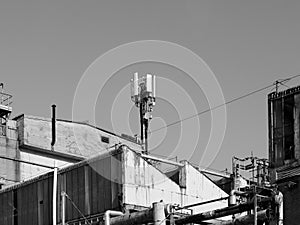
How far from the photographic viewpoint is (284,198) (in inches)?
1443

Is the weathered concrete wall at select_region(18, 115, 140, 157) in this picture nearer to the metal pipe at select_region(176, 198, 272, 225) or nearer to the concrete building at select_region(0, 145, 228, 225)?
the concrete building at select_region(0, 145, 228, 225)

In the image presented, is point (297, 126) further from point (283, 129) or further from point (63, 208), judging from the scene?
point (63, 208)

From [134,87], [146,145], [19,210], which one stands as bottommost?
[19,210]

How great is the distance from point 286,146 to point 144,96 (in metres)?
24.6

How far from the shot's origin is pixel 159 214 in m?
40.4

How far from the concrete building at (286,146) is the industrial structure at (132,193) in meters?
0.94

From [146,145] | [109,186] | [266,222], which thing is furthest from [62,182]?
[266,222]

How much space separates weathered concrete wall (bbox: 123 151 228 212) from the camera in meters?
46.2

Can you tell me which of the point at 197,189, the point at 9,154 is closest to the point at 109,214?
the point at 197,189

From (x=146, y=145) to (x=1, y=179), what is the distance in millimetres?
12089

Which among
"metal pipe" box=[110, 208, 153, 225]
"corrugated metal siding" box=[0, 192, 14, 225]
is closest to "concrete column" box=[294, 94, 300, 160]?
"metal pipe" box=[110, 208, 153, 225]

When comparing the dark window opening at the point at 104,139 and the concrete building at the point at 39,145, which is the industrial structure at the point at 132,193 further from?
the dark window opening at the point at 104,139

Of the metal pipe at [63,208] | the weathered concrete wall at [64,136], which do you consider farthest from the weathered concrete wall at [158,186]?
the weathered concrete wall at [64,136]

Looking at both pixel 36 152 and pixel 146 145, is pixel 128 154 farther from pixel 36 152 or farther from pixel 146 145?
pixel 36 152
